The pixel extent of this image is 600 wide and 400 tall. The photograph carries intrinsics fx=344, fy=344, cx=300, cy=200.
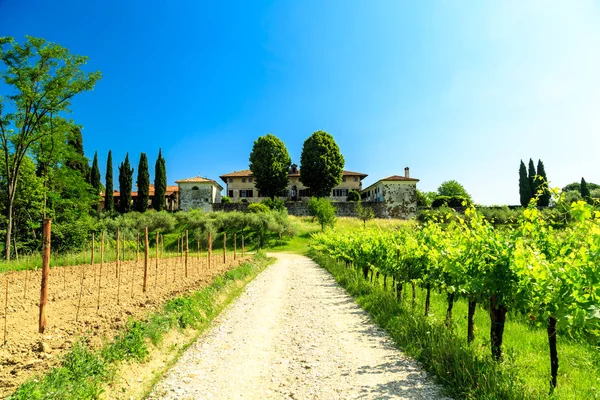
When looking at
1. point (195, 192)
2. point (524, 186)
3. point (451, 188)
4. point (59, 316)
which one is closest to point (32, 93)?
point (59, 316)

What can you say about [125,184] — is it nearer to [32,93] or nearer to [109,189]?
[109,189]

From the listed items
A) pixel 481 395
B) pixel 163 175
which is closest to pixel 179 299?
pixel 481 395

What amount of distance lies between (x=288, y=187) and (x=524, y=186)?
1474 inches

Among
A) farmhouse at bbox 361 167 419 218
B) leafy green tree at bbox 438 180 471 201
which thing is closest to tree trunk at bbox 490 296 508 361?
farmhouse at bbox 361 167 419 218

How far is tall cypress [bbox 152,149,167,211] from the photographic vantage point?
163 feet

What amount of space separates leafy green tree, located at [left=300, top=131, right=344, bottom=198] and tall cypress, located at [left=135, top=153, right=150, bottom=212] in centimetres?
2259

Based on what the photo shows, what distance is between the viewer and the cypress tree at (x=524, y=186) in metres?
52.4

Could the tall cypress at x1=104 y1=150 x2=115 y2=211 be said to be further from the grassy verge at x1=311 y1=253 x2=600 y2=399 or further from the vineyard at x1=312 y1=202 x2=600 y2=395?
the vineyard at x1=312 y1=202 x2=600 y2=395

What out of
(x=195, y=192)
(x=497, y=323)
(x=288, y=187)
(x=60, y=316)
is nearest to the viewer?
(x=497, y=323)

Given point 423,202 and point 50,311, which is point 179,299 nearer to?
point 50,311

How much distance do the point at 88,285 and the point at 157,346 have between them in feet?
20.1

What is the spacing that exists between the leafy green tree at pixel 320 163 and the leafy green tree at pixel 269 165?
10.0ft

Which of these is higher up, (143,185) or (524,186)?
(143,185)

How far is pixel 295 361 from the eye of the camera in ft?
17.4
